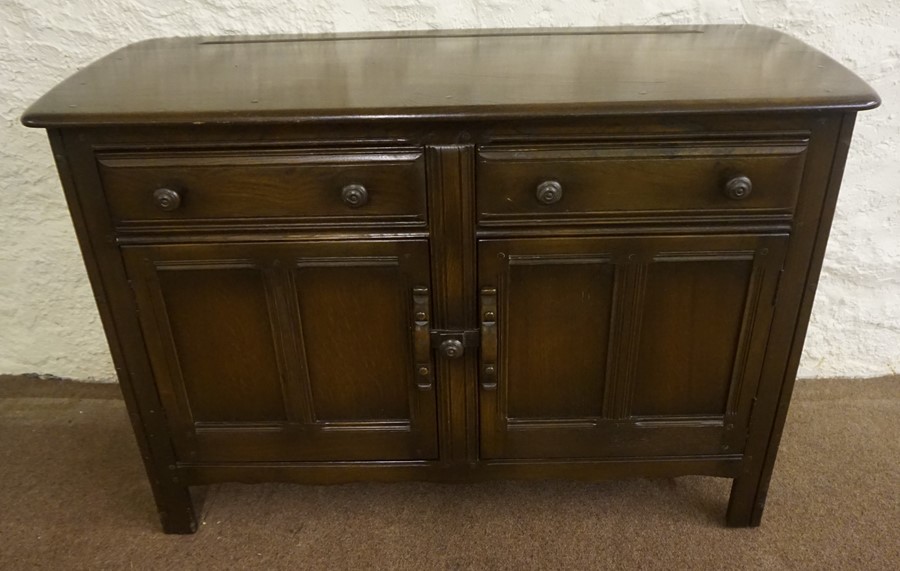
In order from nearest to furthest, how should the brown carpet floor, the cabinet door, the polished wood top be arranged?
the polished wood top
the cabinet door
the brown carpet floor

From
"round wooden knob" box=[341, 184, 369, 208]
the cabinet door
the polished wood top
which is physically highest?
the polished wood top

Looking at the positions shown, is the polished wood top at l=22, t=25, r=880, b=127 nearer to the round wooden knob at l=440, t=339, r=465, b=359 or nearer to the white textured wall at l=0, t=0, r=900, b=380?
the white textured wall at l=0, t=0, r=900, b=380

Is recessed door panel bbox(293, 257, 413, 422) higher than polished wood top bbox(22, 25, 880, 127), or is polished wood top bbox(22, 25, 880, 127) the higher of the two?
polished wood top bbox(22, 25, 880, 127)

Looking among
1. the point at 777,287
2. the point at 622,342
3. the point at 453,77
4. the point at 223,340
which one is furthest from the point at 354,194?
the point at 777,287

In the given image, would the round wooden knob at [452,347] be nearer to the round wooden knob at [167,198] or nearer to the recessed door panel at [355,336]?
the recessed door panel at [355,336]

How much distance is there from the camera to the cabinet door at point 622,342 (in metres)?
1.24

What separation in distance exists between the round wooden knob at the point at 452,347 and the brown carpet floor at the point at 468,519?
467 mm

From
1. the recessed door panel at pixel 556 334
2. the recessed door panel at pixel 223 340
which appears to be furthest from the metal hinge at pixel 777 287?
the recessed door panel at pixel 223 340

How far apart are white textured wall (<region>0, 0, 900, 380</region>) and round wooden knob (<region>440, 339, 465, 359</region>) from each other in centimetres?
71

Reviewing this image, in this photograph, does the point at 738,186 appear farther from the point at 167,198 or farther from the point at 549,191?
the point at 167,198

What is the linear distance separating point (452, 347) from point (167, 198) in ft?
1.71

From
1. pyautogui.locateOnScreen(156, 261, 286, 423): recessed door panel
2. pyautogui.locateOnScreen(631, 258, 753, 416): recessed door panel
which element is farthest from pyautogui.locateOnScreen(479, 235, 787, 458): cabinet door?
pyautogui.locateOnScreen(156, 261, 286, 423): recessed door panel

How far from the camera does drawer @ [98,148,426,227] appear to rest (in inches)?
46.1

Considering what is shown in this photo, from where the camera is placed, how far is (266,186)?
119cm
